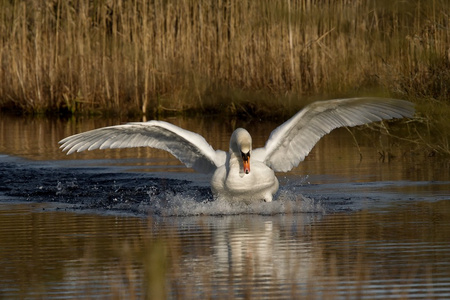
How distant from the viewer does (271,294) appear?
6004 millimetres

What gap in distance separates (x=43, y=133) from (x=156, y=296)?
43.1 feet

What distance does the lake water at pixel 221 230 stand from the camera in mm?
6320

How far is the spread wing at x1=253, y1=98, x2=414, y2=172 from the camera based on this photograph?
10445mm

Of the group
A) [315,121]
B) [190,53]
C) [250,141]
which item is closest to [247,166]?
[250,141]

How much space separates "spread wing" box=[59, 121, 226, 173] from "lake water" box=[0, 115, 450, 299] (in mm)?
449

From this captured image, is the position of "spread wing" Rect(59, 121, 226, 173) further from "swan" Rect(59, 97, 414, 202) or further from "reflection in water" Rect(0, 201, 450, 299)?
"reflection in water" Rect(0, 201, 450, 299)

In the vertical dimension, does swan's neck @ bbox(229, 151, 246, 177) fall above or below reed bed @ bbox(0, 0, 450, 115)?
below

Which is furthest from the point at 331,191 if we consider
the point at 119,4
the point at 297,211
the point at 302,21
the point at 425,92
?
the point at 119,4

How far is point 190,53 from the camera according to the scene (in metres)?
20.4

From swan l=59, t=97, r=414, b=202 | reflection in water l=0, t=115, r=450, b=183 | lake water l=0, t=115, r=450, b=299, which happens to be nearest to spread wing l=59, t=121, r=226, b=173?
swan l=59, t=97, r=414, b=202

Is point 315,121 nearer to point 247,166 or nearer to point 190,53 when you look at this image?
point 247,166

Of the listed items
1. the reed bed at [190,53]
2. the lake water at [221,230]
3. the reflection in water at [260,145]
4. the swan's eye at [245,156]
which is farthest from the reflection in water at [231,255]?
the reed bed at [190,53]

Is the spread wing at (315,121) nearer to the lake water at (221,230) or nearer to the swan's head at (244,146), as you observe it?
the lake water at (221,230)

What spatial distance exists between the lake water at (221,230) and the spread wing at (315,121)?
1.36ft
